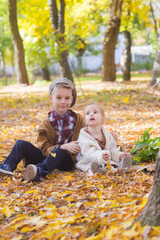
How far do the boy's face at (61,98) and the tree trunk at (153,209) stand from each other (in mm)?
1974

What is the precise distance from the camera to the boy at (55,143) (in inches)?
136

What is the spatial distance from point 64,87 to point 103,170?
118 centimetres

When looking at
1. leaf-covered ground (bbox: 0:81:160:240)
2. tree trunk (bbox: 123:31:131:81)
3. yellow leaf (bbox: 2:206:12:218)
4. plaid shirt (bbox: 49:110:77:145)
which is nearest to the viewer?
leaf-covered ground (bbox: 0:81:160:240)

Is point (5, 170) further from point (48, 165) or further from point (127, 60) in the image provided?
point (127, 60)

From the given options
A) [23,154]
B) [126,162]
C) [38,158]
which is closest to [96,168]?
[126,162]

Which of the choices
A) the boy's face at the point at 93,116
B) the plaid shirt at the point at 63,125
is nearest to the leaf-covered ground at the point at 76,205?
the plaid shirt at the point at 63,125

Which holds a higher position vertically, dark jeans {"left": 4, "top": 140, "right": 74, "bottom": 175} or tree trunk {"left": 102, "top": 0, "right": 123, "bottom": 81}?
tree trunk {"left": 102, "top": 0, "right": 123, "bottom": 81}

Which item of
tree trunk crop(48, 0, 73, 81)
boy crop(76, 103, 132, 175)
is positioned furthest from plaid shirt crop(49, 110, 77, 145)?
tree trunk crop(48, 0, 73, 81)

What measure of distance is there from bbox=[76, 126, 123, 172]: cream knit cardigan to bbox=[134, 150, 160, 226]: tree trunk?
53.4 inches

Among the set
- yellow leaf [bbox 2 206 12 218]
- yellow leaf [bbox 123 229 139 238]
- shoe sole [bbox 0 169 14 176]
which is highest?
yellow leaf [bbox 123 229 139 238]

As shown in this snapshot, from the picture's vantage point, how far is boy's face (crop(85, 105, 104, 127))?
352 centimetres

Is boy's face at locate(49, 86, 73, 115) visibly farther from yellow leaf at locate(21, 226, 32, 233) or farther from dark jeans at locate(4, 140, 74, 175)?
yellow leaf at locate(21, 226, 32, 233)

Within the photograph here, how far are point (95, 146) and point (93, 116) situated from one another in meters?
0.37

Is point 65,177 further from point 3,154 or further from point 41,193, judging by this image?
point 3,154
